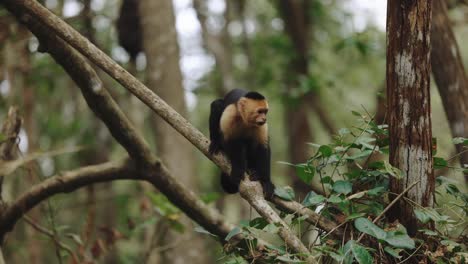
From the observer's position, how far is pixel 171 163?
6.43 m

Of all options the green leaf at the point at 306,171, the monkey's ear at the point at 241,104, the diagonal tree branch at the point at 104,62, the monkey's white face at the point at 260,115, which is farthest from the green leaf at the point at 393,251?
the monkey's ear at the point at 241,104

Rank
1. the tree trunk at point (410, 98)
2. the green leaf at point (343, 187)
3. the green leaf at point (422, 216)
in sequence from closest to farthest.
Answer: the green leaf at point (422, 216)
the tree trunk at point (410, 98)
the green leaf at point (343, 187)

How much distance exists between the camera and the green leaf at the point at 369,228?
9.33ft

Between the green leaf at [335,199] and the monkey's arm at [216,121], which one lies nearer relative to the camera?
the green leaf at [335,199]

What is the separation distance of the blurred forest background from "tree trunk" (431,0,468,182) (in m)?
0.37

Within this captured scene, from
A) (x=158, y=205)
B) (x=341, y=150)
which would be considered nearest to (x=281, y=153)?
(x=158, y=205)

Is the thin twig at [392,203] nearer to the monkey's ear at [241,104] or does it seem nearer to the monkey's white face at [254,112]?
the monkey's white face at [254,112]

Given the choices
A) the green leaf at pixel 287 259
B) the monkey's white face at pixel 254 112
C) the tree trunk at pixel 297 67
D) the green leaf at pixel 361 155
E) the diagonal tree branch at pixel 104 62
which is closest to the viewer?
the green leaf at pixel 287 259

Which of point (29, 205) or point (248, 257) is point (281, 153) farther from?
point (248, 257)

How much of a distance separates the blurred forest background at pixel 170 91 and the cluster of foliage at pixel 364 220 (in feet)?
1.20

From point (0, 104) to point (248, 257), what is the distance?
19.0 ft

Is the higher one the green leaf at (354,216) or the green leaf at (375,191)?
the green leaf at (375,191)

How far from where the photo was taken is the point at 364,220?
116 inches

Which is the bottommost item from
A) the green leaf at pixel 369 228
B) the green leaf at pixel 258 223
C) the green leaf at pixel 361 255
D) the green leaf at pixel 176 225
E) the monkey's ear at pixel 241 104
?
the green leaf at pixel 176 225
